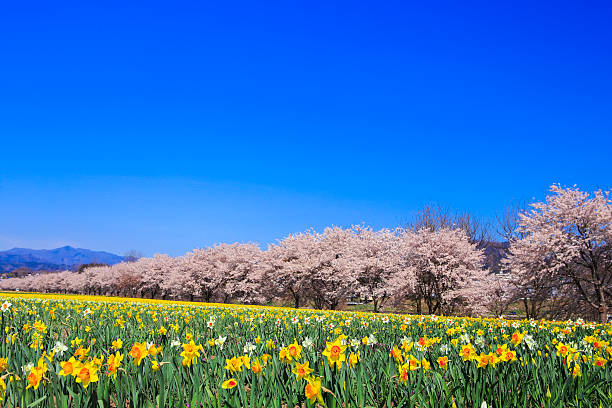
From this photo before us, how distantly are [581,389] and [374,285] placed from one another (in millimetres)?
31385

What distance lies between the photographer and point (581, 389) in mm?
2945

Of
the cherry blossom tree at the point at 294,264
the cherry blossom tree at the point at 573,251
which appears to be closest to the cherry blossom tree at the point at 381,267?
the cherry blossom tree at the point at 294,264

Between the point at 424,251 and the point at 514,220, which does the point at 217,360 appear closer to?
the point at 424,251

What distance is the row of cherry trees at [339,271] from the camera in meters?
28.1

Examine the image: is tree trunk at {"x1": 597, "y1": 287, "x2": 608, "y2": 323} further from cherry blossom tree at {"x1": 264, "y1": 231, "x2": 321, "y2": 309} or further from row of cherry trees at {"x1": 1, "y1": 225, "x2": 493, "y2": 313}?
cherry blossom tree at {"x1": 264, "y1": 231, "x2": 321, "y2": 309}

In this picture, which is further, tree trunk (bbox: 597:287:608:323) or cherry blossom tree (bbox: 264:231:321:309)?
cherry blossom tree (bbox: 264:231:321:309)

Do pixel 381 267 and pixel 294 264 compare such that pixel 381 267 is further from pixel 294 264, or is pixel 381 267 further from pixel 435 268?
pixel 294 264

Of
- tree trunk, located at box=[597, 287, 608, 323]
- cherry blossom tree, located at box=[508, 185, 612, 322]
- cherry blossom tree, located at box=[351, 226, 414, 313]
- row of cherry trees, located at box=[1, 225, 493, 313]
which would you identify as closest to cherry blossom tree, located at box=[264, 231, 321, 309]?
row of cherry trees, located at box=[1, 225, 493, 313]

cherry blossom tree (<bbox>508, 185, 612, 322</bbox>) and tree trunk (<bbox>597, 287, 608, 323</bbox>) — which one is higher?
cherry blossom tree (<bbox>508, 185, 612, 322</bbox>)

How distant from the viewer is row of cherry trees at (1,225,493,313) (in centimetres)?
2814

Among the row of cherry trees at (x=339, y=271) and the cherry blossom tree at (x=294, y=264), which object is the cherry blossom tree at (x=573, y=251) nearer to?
the row of cherry trees at (x=339, y=271)

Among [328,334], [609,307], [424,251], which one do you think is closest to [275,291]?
[424,251]

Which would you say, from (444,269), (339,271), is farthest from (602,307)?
(339,271)

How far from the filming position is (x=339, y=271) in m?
35.9
